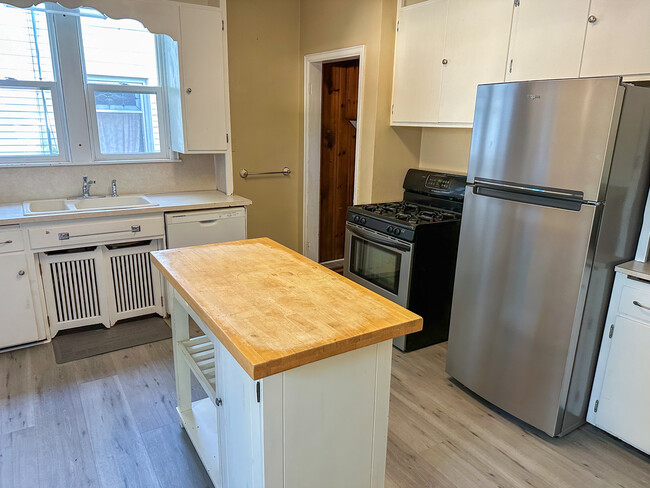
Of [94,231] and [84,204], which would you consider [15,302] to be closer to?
[94,231]

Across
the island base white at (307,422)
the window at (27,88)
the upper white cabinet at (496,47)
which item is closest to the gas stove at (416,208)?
the upper white cabinet at (496,47)

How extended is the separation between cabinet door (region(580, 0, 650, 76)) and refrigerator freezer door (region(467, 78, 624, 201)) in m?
0.37

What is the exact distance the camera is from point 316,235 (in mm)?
4434

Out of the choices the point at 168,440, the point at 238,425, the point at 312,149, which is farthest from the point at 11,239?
the point at 312,149

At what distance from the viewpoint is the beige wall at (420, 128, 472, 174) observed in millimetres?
3291

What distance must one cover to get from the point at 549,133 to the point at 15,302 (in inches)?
125

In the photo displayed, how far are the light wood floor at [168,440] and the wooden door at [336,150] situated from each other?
211cm

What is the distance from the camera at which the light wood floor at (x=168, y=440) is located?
1925 millimetres

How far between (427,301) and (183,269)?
171 cm

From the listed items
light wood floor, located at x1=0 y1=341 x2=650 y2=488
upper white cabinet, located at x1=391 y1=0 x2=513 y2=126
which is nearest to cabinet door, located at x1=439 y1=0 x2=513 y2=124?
upper white cabinet, located at x1=391 y1=0 x2=513 y2=126

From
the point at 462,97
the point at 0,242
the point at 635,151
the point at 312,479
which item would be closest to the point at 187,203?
the point at 0,242

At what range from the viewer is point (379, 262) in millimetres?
3092

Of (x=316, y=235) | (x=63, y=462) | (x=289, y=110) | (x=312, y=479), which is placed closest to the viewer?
(x=312, y=479)

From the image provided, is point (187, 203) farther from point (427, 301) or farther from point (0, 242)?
point (427, 301)
